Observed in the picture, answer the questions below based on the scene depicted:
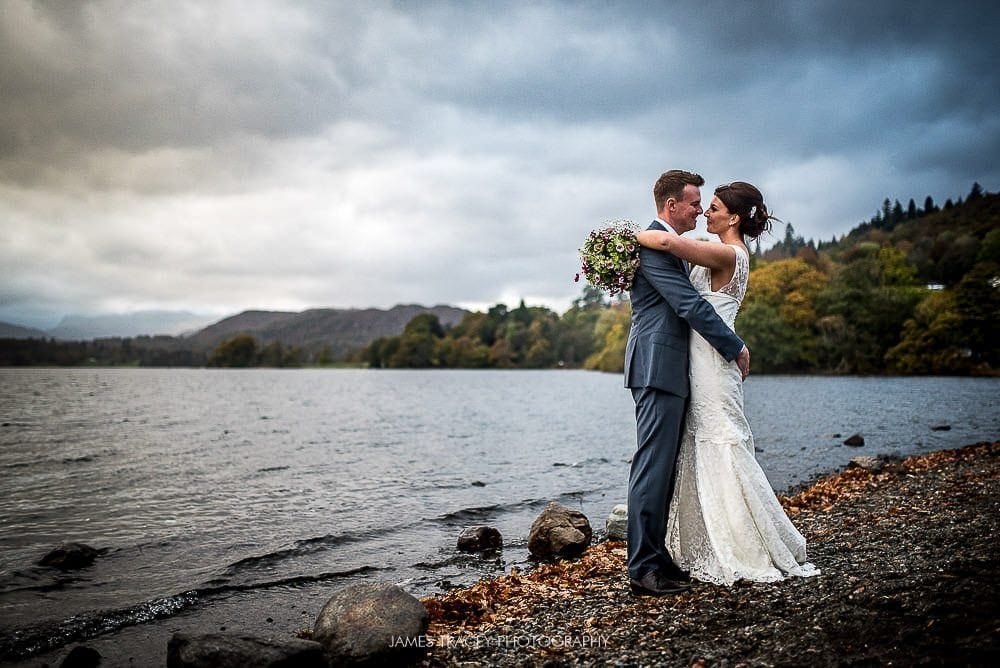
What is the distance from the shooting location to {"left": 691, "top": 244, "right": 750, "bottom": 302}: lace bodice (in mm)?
7176

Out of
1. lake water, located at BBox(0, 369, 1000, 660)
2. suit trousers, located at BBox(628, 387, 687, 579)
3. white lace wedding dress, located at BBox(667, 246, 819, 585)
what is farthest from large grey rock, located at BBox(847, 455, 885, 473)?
suit trousers, located at BBox(628, 387, 687, 579)

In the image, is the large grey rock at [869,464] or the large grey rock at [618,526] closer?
the large grey rock at [618,526]

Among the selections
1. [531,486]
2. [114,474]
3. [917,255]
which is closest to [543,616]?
[531,486]

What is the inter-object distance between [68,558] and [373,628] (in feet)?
28.5

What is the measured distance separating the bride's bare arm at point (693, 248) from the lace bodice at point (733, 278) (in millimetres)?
139

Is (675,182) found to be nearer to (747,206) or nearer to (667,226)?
(667,226)

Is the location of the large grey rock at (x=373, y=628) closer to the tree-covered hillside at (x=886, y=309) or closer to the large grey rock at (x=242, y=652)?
the large grey rock at (x=242, y=652)

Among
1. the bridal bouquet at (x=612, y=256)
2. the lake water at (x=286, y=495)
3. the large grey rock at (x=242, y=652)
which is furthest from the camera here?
the lake water at (x=286, y=495)

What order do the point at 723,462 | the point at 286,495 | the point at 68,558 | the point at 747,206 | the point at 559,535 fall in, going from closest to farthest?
the point at 723,462 → the point at 747,206 → the point at 559,535 → the point at 68,558 → the point at 286,495

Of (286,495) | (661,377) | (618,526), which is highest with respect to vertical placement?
(661,377)

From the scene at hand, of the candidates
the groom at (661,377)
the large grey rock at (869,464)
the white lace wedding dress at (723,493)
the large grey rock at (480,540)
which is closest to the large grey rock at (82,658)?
the groom at (661,377)

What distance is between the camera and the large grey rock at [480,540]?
41.6 feet

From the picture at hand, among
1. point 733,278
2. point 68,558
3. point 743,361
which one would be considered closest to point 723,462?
point 743,361

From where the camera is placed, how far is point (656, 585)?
6.95m
